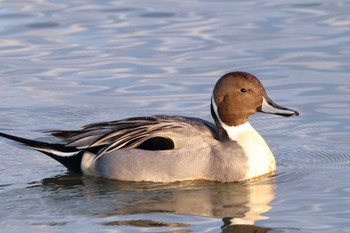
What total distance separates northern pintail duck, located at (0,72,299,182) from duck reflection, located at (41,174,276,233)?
118 mm

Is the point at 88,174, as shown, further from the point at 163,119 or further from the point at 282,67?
the point at 282,67

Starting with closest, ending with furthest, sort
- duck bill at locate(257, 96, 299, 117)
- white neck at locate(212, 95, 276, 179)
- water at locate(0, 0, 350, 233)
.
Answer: water at locate(0, 0, 350, 233)
white neck at locate(212, 95, 276, 179)
duck bill at locate(257, 96, 299, 117)

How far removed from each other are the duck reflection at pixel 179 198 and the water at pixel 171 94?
0.02 m

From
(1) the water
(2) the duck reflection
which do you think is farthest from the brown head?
(2) the duck reflection

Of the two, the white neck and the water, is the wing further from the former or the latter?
the water

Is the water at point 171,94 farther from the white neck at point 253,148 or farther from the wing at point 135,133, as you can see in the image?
the wing at point 135,133

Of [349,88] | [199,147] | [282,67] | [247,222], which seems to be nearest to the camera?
[247,222]

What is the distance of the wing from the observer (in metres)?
11.4

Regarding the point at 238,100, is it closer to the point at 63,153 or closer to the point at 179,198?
the point at 179,198

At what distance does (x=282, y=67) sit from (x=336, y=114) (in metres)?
2.10

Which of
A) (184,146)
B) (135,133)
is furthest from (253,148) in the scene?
(135,133)

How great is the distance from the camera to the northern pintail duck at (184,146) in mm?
11289

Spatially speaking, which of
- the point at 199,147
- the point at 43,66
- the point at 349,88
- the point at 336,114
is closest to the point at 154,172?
the point at 199,147

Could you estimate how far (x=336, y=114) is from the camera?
13141mm
